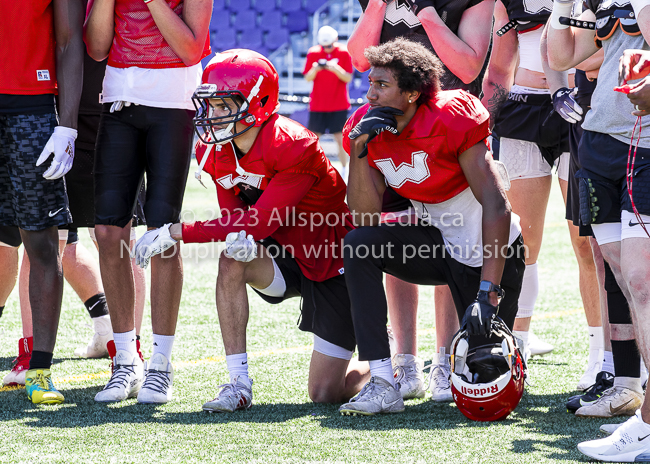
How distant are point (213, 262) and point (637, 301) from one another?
4888mm

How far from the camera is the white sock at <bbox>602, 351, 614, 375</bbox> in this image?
3137mm

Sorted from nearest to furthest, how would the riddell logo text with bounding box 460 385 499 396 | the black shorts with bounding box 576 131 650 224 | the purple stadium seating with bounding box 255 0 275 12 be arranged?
the black shorts with bounding box 576 131 650 224
the riddell logo text with bounding box 460 385 499 396
the purple stadium seating with bounding box 255 0 275 12

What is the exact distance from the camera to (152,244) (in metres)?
3.08

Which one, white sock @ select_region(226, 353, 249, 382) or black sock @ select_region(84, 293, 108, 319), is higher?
black sock @ select_region(84, 293, 108, 319)

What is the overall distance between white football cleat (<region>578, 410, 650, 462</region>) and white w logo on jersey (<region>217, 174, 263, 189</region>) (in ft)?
5.39

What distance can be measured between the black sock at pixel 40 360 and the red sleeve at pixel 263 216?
81cm

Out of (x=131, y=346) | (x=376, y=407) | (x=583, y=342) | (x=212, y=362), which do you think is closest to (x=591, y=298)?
(x=583, y=342)

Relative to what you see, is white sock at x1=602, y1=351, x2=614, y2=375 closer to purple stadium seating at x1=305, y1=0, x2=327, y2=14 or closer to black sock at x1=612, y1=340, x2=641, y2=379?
black sock at x1=612, y1=340, x2=641, y2=379

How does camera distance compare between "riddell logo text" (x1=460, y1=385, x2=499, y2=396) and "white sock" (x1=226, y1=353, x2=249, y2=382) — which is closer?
"riddell logo text" (x1=460, y1=385, x2=499, y2=396)

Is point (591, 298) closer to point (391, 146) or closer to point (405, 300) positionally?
point (405, 300)

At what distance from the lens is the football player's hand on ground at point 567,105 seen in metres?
3.19

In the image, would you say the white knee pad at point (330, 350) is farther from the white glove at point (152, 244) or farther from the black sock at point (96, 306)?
the black sock at point (96, 306)

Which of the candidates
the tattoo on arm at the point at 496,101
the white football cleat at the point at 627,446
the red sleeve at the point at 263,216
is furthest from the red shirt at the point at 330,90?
the white football cleat at the point at 627,446

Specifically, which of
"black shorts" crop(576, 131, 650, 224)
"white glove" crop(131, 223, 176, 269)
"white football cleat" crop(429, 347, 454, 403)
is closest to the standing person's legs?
"white football cleat" crop(429, 347, 454, 403)
